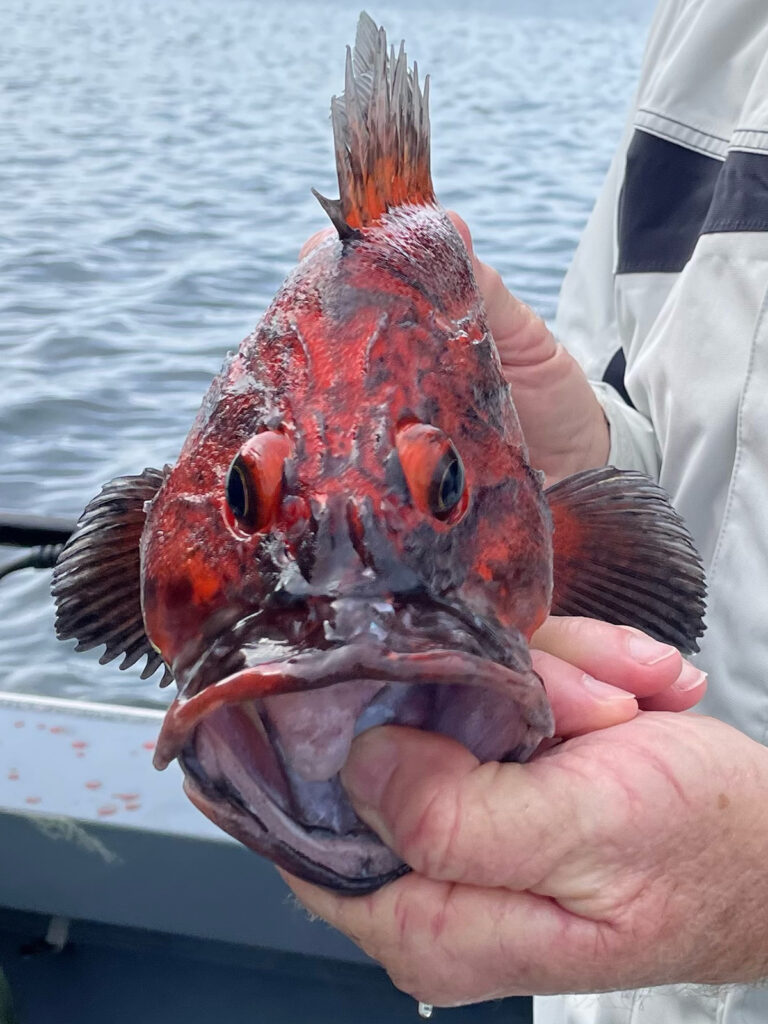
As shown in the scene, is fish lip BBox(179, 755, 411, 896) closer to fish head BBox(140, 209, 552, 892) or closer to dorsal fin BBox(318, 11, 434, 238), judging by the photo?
fish head BBox(140, 209, 552, 892)

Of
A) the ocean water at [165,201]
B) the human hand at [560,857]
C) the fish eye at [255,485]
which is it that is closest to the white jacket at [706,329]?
the human hand at [560,857]

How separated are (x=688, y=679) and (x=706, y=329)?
103 centimetres

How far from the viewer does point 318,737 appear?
4.63ft

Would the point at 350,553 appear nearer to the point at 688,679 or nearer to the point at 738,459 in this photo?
the point at 688,679

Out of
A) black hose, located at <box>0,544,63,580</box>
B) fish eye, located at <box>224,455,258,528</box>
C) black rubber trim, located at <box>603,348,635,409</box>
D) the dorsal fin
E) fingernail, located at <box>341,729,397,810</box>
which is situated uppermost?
the dorsal fin

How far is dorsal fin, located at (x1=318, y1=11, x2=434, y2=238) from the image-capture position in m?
1.94

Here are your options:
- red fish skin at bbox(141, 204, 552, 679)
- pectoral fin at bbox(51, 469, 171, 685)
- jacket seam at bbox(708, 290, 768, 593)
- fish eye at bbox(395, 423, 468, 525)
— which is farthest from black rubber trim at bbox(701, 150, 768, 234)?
pectoral fin at bbox(51, 469, 171, 685)

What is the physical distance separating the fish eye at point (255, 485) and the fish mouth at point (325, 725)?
8.8 inches

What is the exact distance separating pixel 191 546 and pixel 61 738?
1.84m

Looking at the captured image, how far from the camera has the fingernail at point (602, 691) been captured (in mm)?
1600

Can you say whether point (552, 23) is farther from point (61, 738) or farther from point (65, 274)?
point (61, 738)

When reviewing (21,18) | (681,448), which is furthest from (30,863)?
(21,18)

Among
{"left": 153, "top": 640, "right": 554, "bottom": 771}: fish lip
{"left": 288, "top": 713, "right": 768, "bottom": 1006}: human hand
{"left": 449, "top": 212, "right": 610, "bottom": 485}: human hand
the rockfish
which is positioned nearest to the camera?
{"left": 153, "top": 640, "right": 554, "bottom": 771}: fish lip

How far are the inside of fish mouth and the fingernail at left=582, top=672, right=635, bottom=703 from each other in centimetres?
17
